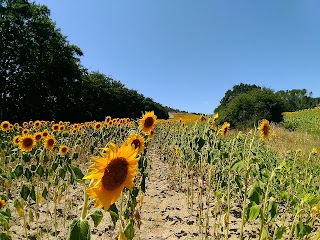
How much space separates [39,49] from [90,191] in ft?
89.4

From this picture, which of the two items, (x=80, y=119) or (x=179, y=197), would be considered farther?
(x=80, y=119)

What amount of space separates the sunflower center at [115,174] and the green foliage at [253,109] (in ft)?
73.1

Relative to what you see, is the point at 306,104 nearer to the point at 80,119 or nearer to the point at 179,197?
the point at 80,119

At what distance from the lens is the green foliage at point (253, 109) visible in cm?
2373

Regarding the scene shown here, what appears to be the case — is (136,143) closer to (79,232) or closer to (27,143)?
(79,232)

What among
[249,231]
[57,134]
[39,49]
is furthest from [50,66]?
[249,231]

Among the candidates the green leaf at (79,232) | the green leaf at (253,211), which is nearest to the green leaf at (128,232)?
the green leaf at (79,232)

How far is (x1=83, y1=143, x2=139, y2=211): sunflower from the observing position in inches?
54.6

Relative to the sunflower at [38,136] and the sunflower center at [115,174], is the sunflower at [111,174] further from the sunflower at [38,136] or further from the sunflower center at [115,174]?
the sunflower at [38,136]

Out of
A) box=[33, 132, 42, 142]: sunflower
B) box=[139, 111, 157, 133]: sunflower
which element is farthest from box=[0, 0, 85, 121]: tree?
box=[139, 111, 157, 133]: sunflower

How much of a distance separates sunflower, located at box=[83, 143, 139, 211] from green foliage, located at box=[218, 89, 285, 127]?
22282mm

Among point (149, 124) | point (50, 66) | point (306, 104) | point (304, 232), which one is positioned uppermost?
point (306, 104)

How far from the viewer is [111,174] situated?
1443mm

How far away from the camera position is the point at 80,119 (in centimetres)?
2905
